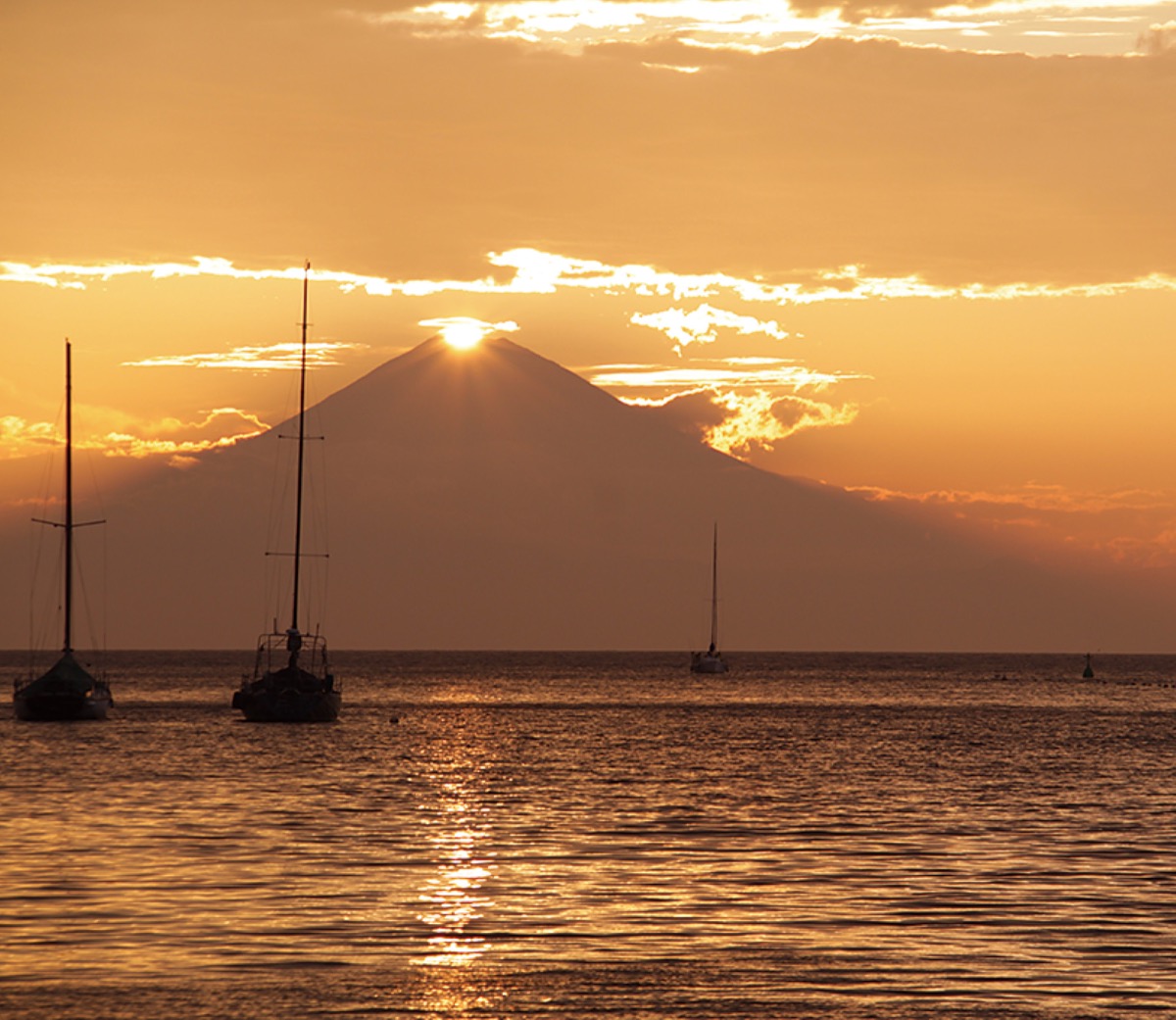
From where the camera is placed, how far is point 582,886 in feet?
115

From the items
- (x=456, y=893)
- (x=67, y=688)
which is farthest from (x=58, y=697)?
(x=456, y=893)

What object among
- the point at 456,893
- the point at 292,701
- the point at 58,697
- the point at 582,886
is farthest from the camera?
the point at 58,697

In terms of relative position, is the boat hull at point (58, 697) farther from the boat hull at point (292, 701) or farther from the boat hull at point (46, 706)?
the boat hull at point (292, 701)

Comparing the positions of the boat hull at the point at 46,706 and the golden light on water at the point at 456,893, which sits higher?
the golden light on water at the point at 456,893

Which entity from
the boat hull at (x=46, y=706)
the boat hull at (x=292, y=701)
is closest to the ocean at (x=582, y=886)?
the boat hull at (x=292, y=701)

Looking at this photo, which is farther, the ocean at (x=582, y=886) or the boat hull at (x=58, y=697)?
the boat hull at (x=58, y=697)

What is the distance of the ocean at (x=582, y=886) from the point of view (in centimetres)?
2514

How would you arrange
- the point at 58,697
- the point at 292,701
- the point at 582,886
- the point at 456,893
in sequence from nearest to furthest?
1. the point at 456,893
2. the point at 582,886
3. the point at 292,701
4. the point at 58,697

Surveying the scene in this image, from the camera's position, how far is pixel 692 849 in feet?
137

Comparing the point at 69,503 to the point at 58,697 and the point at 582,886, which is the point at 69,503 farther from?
Answer: the point at 582,886

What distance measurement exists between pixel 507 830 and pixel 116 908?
15.4 metres

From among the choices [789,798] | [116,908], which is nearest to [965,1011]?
[116,908]

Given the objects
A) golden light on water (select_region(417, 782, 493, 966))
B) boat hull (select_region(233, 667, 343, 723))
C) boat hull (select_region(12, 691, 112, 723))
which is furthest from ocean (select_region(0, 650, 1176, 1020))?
boat hull (select_region(12, 691, 112, 723))

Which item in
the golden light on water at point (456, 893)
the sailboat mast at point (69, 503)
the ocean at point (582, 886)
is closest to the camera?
the ocean at point (582, 886)
